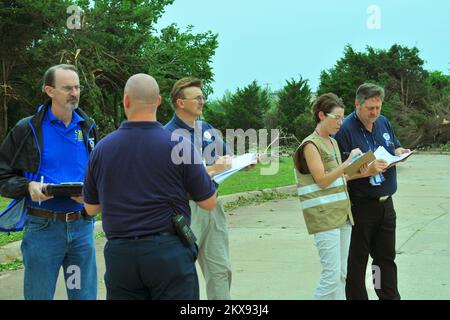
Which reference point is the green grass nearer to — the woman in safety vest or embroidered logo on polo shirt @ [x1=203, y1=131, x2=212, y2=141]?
embroidered logo on polo shirt @ [x1=203, y1=131, x2=212, y2=141]

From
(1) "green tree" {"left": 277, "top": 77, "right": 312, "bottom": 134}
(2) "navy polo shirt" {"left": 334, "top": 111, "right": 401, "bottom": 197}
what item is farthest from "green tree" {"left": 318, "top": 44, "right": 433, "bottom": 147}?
(2) "navy polo shirt" {"left": 334, "top": 111, "right": 401, "bottom": 197}

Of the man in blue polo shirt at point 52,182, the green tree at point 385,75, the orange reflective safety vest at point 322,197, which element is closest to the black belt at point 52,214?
the man in blue polo shirt at point 52,182

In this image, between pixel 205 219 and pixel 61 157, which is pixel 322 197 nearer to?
pixel 205 219

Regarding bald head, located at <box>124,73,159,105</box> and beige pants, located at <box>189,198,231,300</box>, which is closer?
bald head, located at <box>124,73,159,105</box>

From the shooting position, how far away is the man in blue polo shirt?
402 cm

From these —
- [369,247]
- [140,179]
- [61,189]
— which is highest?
[140,179]

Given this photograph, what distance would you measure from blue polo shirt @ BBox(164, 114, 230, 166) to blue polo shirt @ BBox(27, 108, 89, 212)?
2.97ft

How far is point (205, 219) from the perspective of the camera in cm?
488

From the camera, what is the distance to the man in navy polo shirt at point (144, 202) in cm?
316

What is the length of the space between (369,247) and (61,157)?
2.73 metres

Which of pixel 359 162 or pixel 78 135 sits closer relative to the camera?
pixel 78 135

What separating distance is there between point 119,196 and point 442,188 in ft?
44.6

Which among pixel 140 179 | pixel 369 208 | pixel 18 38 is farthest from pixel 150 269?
pixel 18 38

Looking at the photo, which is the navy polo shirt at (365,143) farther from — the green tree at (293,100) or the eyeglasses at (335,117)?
the green tree at (293,100)
